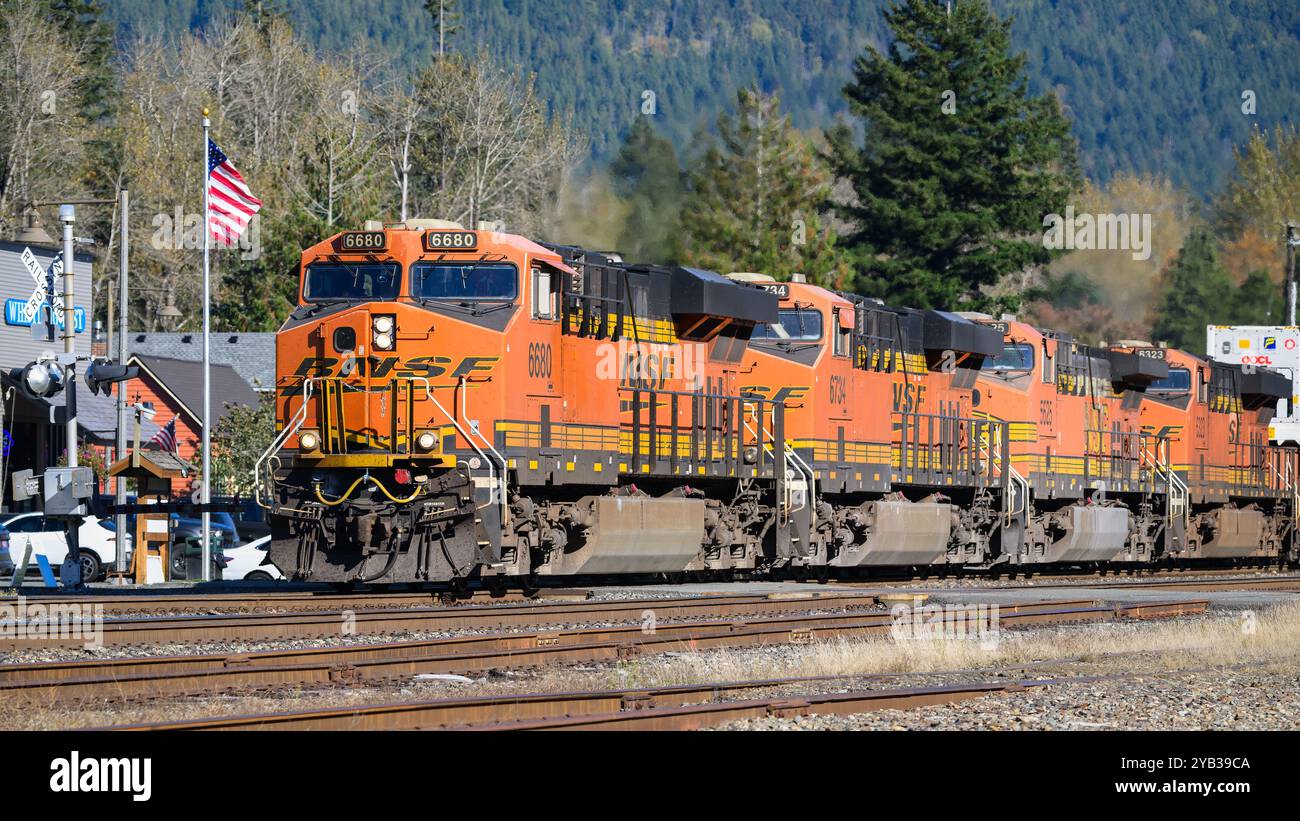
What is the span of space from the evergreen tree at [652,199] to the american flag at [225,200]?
52.5 feet

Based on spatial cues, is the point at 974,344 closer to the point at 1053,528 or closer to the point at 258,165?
the point at 1053,528

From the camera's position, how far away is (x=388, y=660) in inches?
540

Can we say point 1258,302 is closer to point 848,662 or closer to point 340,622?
point 340,622

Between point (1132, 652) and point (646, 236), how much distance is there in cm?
3310

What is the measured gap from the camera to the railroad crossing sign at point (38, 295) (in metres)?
41.6

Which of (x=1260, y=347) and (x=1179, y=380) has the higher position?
(x=1260, y=347)

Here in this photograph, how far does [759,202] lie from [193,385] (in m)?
18.0

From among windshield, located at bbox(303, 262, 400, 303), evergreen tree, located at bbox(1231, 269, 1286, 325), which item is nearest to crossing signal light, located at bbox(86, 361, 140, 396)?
windshield, located at bbox(303, 262, 400, 303)

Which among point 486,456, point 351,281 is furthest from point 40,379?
point 486,456

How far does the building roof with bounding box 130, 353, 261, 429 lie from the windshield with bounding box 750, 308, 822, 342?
2629 cm

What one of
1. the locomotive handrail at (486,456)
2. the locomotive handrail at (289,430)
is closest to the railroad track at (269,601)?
the locomotive handrail at (289,430)

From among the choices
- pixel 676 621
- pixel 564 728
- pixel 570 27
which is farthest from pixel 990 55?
pixel 570 27

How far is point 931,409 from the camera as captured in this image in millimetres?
29156
